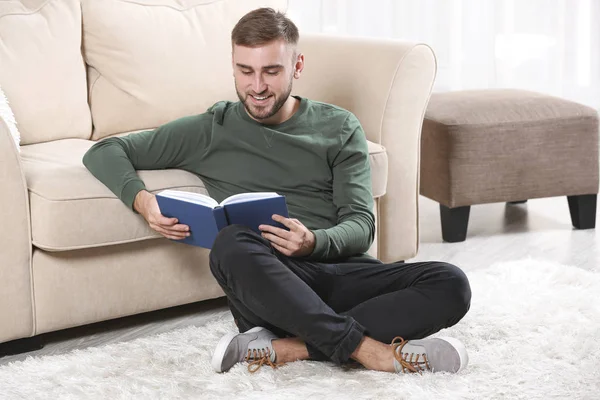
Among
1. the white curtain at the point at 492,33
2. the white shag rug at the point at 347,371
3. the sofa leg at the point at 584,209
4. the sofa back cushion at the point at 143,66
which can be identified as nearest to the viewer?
the white shag rug at the point at 347,371

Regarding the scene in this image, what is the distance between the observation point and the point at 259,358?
203cm

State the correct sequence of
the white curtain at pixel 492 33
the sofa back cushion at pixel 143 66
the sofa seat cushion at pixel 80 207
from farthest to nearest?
1. the white curtain at pixel 492 33
2. the sofa back cushion at pixel 143 66
3. the sofa seat cushion at pixel 80 207

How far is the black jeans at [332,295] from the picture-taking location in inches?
75.4

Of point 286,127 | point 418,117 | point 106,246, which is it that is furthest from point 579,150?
point 106,246

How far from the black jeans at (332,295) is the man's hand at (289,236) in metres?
0.02

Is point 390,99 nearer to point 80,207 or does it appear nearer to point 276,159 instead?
point 276,159

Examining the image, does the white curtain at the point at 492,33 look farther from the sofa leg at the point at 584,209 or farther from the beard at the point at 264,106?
the beard at the point at 264,106

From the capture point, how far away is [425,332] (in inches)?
79.0

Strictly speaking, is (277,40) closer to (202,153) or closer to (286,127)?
(286,127)

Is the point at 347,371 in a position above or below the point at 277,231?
below

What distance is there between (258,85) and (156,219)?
0.38 metres

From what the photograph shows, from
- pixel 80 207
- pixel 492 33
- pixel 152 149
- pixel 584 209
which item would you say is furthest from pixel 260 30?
pixel 492 33

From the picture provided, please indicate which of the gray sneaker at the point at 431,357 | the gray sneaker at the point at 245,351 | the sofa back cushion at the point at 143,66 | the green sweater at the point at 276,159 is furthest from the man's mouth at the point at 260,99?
the sofa back cushion at the point at 143,66

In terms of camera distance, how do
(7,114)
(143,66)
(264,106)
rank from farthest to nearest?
1. (143,66)
2. (7,114)
3. (264,106)
